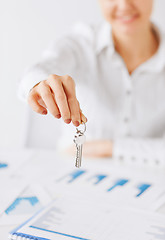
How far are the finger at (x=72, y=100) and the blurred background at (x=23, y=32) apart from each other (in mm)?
1097

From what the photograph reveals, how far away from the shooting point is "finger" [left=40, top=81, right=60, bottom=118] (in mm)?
553

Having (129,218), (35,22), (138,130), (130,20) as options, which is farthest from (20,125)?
(129,218)

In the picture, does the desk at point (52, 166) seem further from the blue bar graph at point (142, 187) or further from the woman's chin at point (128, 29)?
the woman's chin at point (128, 29)

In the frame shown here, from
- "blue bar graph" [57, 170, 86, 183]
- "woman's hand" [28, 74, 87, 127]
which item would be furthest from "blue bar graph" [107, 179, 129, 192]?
"woman's hand" [28, 74, 87, 127]

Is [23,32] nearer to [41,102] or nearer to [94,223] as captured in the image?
[41,102]

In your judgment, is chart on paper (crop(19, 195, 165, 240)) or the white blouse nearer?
chart on paper (crop(19, 195, 165, 240))

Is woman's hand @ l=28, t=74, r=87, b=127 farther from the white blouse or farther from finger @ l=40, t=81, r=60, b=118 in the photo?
the white blouse

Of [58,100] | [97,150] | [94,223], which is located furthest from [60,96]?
[97,150]

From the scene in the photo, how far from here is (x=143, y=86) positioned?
1177 mm

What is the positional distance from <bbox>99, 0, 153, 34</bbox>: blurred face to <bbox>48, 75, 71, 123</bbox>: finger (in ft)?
1.85

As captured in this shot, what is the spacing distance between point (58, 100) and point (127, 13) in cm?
62

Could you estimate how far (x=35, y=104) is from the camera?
1.93 feet

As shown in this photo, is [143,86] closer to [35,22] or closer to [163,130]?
[163,130]

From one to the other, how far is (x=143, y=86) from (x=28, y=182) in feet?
1.88
